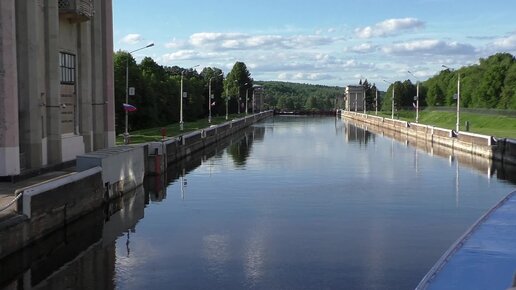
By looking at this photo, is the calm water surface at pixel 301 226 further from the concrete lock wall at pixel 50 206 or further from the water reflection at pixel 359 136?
the water reflection at pixel 359 136

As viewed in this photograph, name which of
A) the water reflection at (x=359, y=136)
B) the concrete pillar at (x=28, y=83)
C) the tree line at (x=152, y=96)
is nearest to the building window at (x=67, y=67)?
the concrete pillar at (x=28, y=83)

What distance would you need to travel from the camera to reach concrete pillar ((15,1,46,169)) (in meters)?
25.5

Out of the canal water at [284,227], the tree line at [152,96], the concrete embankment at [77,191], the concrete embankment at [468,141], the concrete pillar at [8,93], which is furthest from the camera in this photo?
the tree line at [152,96]

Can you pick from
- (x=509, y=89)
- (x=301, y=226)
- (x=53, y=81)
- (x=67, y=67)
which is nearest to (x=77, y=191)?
(x=301, y=226)

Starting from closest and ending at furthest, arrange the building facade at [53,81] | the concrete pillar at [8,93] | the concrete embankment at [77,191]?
the concrete embankment at [77,191] → the concrete pillar at [8,93] → the building facade at [53,81]

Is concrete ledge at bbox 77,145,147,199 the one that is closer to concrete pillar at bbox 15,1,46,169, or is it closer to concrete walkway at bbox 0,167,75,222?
concrete walkway at bbox 0,167,75,222

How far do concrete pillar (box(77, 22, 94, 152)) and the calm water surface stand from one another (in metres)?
5.65

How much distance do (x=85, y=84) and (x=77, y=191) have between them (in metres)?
12.9

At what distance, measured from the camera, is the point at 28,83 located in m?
26.0

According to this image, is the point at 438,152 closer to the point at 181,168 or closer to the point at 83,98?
the point at 181,168

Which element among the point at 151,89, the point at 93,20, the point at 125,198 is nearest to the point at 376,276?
the point at 125,198

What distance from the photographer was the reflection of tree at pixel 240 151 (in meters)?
48.8

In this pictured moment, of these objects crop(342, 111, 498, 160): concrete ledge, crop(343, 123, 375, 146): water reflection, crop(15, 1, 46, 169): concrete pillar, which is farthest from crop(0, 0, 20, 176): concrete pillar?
crop(343, 123, 375, 146): water reflection

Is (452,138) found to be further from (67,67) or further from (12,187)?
(12,187)
